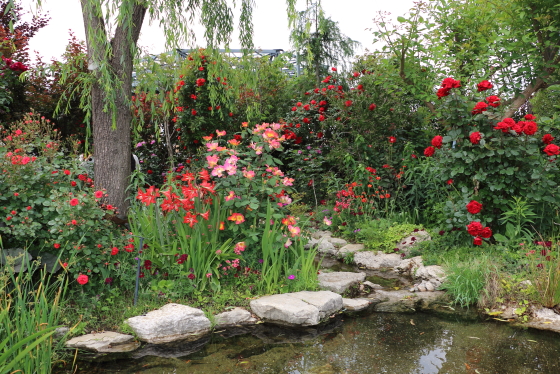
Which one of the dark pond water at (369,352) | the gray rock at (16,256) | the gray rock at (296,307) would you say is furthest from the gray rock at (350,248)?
the gray rock at (16,256)

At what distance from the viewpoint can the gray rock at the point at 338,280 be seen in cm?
398

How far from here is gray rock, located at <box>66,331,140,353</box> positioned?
282 cm

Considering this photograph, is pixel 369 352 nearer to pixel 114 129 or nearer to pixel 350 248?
pixel 350 248

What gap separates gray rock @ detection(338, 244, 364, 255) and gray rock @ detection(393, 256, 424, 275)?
600mm

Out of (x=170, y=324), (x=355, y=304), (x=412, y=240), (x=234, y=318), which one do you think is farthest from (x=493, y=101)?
(x=170, y=324)

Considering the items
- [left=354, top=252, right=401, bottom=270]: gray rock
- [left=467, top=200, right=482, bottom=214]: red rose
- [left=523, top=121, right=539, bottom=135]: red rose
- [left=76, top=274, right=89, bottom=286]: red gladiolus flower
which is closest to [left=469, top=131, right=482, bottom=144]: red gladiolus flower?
[left=523, top=121, right=539, bottom=135]: red rose

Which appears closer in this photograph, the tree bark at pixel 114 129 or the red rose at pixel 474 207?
the red rose at pixel 474 207

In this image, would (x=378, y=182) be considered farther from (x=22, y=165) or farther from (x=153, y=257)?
(x=22, y=165)

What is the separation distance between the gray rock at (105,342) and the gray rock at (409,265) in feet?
9.78

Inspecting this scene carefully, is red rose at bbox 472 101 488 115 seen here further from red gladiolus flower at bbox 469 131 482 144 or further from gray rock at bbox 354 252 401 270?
gray rock at bbox 354 252 401 270

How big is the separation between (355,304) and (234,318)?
41.1 inches

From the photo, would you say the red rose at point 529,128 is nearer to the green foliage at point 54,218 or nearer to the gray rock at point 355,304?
the gray rock at point 355,304

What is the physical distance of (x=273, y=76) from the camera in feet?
28.6

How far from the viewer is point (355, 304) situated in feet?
12.1
